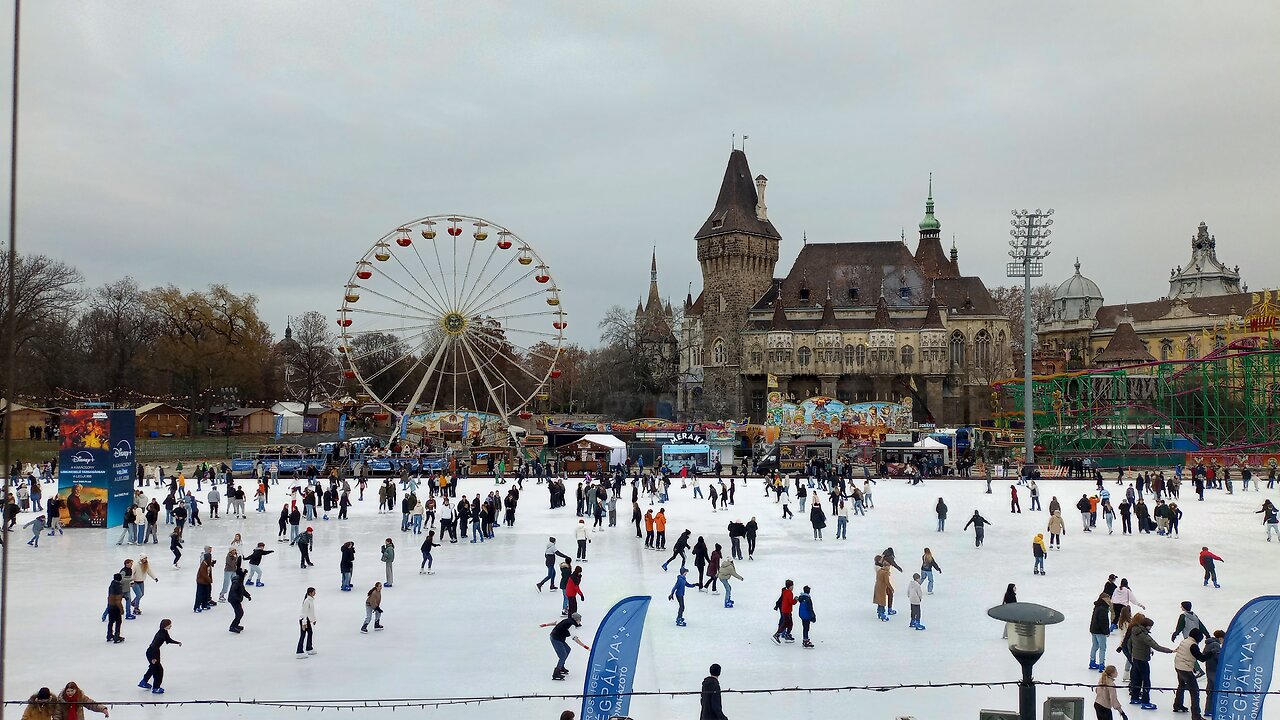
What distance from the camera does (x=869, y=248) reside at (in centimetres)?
7294

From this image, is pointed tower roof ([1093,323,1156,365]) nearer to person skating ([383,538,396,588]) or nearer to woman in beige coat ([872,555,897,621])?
woman in beige coat ([872,555,897,621])

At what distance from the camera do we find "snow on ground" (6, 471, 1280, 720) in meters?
9.66

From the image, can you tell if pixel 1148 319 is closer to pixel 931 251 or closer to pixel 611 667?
pixel 931 251

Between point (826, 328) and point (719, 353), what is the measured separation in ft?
27.2

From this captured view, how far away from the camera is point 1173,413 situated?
42719mm

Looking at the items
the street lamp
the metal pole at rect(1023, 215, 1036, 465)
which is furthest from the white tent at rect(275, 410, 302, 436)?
the street lamp

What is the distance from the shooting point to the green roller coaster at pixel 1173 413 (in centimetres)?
4084

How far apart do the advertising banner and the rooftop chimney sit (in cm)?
5908

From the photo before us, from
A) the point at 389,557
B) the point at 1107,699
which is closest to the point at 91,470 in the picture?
the point at 389,557

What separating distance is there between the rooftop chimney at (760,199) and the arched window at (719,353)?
37.5ft

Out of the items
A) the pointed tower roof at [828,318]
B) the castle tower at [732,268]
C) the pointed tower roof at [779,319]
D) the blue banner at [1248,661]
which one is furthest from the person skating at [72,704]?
the pointed tower roof at [828,318]

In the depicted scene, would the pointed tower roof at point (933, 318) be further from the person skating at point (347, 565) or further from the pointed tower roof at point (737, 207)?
the person skating at point (347, 565)

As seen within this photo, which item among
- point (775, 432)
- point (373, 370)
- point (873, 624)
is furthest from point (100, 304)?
point (873, 624)

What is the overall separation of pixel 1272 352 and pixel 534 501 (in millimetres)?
33578
